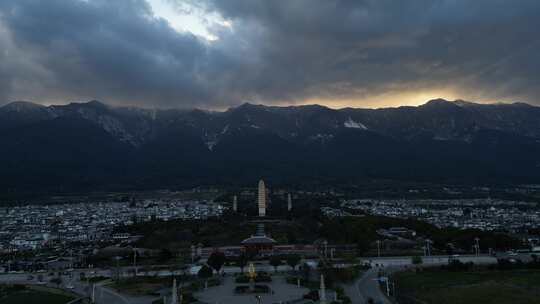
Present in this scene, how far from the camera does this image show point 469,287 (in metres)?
36.3

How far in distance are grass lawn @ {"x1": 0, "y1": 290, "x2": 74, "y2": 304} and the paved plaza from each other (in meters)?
9.65

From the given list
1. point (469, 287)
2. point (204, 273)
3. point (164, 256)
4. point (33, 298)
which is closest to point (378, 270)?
point (469, 287)

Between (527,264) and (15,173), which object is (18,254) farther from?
(15,173)

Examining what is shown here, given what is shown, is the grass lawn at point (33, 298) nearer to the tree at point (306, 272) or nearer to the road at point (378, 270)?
the tree at point (306, 272)

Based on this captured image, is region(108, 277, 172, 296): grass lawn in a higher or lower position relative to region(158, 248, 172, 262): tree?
lower

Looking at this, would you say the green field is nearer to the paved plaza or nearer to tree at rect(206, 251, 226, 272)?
the paved plaza

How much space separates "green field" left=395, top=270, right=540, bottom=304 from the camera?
32.9m

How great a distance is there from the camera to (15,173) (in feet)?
508

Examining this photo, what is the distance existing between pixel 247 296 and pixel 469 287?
15.0 m

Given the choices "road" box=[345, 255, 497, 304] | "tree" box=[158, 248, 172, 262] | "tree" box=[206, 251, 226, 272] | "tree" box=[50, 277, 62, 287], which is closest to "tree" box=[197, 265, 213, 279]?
"tree" box=[206, 251, 226, 272]

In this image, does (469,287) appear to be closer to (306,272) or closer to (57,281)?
(306,272)

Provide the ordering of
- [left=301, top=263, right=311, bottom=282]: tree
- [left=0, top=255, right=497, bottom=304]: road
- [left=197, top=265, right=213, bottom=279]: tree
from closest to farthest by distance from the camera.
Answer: [left=0, top=255, right=497, bottom=304]: road < [left=301, top=263, right=311, bottom=282]: tree < [left=197, top=265, right=213, bottom=279]: tree

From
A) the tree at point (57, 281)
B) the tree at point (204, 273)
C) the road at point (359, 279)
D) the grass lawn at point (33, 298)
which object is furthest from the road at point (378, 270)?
the tree at point (57, 281)

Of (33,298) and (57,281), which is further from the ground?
(57,281)
